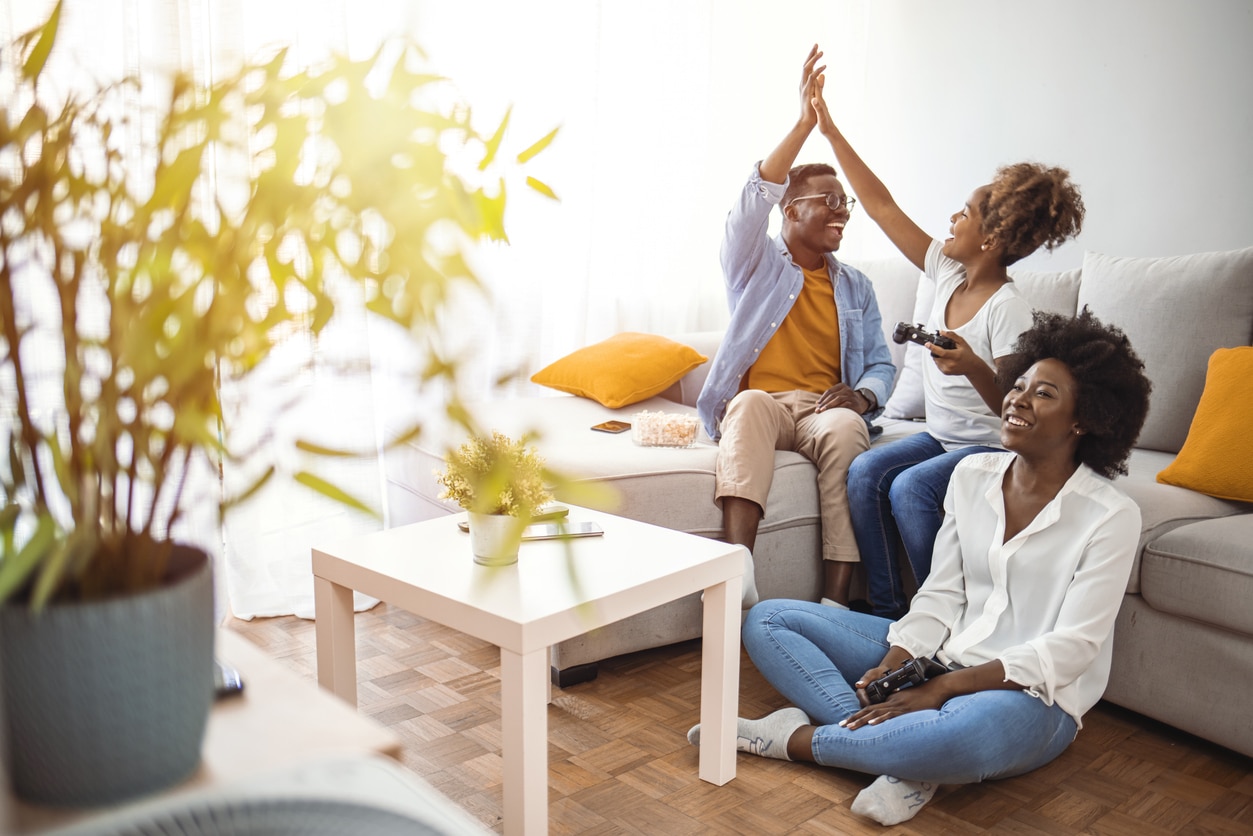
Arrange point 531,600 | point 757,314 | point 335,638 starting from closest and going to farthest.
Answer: point 531,600, point 335,638, point 757,314

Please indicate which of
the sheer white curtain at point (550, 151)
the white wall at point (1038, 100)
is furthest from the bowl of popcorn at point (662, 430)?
the white wall at point (1038, 100)

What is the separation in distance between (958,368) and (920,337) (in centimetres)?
11

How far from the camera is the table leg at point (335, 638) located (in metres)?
1.74

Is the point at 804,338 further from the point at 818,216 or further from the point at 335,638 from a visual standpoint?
the point at 335,638

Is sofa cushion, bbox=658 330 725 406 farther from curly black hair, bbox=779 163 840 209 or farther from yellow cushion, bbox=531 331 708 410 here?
curly black hair, bbox=779 163 840 209

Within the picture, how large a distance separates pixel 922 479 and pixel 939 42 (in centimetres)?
214

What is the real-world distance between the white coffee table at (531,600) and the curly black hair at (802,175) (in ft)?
4.06

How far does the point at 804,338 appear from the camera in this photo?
2.78 m

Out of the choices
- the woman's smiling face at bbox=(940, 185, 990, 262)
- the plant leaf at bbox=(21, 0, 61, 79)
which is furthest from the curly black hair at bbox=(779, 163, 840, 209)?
the plant leaf at bbox=(21, 0, 61, 79)

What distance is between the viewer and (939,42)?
12.1ft

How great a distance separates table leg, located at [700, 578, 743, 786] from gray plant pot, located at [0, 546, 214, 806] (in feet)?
4.20

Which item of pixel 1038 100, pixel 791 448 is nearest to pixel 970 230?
pixel 791 448

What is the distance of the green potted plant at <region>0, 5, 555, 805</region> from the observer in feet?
1.35

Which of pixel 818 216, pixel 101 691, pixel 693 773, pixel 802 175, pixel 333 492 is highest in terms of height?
pixel 802 175
